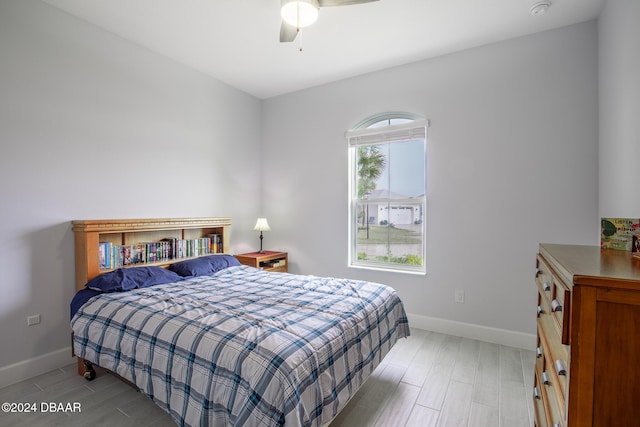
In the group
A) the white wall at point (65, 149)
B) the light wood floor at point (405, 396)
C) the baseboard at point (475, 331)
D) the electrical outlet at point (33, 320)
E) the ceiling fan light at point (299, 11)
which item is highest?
the ceiling fan light at point (299, 11)

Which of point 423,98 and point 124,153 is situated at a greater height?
point 423,98

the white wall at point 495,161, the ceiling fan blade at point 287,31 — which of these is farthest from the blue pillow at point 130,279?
the ceiling fan blade at point 287,31

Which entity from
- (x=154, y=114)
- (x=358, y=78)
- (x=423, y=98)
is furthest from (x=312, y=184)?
(x=154, y=114)

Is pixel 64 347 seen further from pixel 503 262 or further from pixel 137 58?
pixel 503 262

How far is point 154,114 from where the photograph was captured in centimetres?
321

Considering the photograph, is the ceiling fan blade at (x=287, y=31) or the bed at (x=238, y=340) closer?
the bed at (x=238, y=340)

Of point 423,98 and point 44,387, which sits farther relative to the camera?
point 423,98

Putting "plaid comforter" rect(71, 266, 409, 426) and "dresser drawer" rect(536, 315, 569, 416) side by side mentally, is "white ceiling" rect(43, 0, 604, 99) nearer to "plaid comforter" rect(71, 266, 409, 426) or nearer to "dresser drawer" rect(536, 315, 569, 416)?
"plaid comforter" rect(71, 266, 409, 426)

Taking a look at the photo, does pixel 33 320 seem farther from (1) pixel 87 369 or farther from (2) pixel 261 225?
(2) pixel 261 225

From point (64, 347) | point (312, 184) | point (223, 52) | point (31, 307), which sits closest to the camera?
point (31, 307)

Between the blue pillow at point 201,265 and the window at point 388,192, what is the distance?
5.15 feet

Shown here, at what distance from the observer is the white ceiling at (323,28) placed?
2449 mm

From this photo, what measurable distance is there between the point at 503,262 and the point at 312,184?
2.39 meters

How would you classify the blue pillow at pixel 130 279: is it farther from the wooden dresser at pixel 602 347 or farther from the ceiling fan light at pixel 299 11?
the wooden dresser at pixel 602 347
